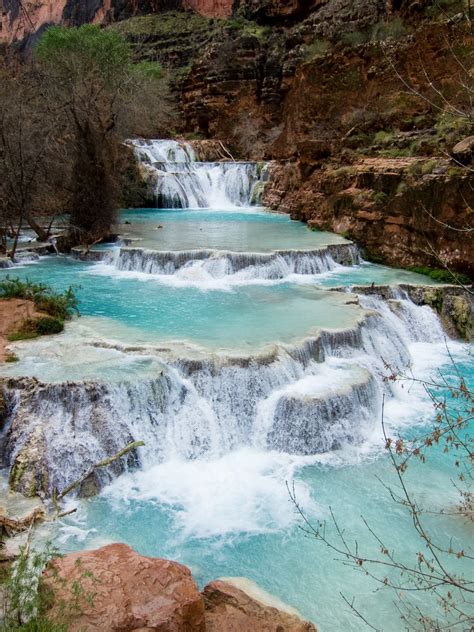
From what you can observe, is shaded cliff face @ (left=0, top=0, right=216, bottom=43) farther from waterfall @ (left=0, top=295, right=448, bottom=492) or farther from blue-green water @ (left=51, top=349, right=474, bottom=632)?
blue-green water @ (left=51, top=349, right=474, bottom=632)

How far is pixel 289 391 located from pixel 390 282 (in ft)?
17.3

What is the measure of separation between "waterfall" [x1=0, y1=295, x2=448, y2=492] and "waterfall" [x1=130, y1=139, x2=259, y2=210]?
1571cm

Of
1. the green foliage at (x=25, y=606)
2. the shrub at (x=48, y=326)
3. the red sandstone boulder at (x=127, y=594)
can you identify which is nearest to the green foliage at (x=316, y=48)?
the shrub at (x=48, y=326)

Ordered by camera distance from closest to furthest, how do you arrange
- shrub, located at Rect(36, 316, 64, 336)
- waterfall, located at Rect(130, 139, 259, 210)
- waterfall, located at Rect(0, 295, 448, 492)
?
waterfall, located at Rect(0, 295, 448, 492) < shrub, located at Rect(36, 316, 64, 336) < waterfall, located at Rect(130, 139, 259, 210)

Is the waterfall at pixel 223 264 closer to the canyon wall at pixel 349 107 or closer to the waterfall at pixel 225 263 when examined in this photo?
the waterfall at pixel 225 263

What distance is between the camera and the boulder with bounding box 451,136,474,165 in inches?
441

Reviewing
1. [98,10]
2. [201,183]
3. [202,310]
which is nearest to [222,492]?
[202,310]

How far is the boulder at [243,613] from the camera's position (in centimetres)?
382

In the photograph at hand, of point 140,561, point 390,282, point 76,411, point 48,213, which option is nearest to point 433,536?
point 140,561

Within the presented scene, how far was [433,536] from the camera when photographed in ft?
17.8

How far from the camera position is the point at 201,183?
2328 cm

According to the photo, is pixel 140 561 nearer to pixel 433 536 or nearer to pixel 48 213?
pixel 433 536

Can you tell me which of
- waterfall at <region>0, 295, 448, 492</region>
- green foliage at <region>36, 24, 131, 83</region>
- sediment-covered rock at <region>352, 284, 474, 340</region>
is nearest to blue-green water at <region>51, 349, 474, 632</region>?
waterfall at <region>0, 295, 448, 492</region>

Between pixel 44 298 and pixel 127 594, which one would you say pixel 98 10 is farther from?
pixel 127 594
